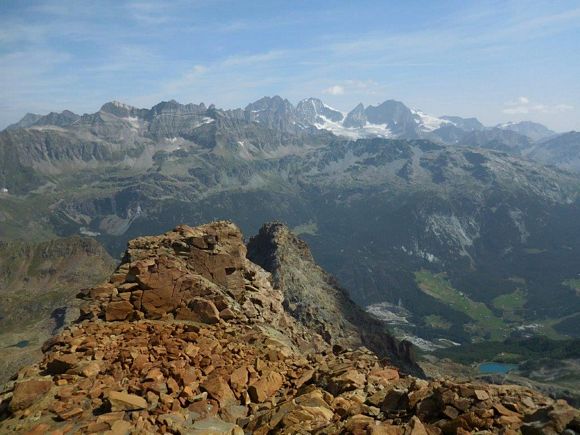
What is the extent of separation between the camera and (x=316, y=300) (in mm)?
143125

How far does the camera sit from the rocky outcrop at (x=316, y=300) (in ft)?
419

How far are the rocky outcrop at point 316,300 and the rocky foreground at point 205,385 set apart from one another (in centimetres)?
7502

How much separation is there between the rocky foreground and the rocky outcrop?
246 feet

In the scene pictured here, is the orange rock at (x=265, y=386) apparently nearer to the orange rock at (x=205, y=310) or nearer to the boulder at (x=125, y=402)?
the boulder at (x=125, y=402)

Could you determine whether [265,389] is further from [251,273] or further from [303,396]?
[251,273]

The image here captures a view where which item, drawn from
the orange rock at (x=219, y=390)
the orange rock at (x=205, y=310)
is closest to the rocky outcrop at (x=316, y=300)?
the orange rock at (x=205, y=310)

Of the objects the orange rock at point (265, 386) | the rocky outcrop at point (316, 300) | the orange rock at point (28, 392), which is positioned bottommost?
the rocky outcrop at point (316, 300)

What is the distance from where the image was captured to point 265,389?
29922mm

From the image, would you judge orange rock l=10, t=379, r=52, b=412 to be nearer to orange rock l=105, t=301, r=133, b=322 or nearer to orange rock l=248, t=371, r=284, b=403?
orange rock l=105, t=301, r=133, b=322

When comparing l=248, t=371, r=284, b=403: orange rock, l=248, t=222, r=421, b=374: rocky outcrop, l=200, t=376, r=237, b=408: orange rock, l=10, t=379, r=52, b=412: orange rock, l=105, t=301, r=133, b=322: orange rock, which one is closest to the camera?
l=10, t=379, r=52, b=412: orange rock

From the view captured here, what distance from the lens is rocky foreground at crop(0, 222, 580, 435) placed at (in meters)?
23.0

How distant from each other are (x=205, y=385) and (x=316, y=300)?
116m

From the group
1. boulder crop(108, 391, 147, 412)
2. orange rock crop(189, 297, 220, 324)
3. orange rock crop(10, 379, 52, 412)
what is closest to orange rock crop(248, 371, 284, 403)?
boulder crop(108, 391, 147, 412)

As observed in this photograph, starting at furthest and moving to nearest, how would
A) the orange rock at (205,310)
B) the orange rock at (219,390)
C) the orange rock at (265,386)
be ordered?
the orange rock at (205,310) → the orange rock at (265,386) → the orange rock at (219,390)
